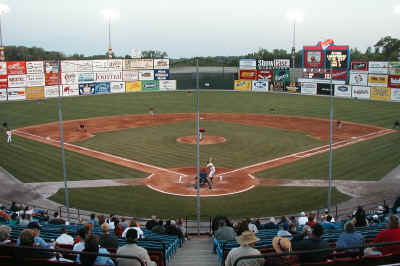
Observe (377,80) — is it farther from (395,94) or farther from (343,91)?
(343,91)

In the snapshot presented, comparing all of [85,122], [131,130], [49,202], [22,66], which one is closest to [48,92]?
[22,66]

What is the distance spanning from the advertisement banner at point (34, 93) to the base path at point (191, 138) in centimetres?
1924

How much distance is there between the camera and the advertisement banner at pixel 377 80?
5867 centimetres

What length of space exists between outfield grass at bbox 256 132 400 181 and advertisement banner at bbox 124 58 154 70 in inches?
1854

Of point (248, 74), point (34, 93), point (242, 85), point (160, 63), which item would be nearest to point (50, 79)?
point (34, 93)

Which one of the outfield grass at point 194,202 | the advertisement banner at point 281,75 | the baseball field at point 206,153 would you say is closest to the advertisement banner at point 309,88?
the advertisement banner at point 281,75

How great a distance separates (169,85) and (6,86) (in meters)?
28.0

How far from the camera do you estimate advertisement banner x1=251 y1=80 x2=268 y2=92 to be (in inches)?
2913

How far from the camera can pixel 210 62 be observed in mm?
101500

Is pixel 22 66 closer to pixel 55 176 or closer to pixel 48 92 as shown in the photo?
pixel 48 92

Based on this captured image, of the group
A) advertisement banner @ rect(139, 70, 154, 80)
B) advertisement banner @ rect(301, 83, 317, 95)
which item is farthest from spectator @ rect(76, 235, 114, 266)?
advertisement banner @ rect(139, 70, 154, 80)

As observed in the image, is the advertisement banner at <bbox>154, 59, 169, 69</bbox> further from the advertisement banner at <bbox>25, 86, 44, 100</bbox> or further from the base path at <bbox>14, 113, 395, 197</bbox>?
the base path at <bbox>14, 113, 395, 197</bbox>

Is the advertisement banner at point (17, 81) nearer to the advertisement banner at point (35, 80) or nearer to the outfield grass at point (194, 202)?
the advertisement banner at point (35, 80)

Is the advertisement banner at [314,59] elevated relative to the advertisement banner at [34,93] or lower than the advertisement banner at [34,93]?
elevated
